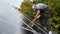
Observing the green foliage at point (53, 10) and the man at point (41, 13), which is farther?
the green foliage at point (53, 10)

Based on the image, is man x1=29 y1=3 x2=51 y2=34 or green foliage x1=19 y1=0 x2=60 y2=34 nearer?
man x1=29 y1=3 x2=51 y2=34

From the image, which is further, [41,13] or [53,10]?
[53,10]

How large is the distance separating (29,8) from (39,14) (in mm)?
26591

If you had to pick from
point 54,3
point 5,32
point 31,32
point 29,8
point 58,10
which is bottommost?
point 5,32

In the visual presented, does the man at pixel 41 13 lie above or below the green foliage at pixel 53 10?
below

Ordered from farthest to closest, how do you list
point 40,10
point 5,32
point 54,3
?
point 54,3, point 40,10, point 5,32

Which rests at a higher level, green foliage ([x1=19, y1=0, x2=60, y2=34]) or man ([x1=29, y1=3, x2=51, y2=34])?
green foliage ([x1=19, y1=0, x2=60, y2=34])

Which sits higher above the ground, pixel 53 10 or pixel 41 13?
pixel 53 10

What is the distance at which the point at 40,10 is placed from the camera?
34.8 ft

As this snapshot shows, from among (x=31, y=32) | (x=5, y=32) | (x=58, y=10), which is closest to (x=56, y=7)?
(x=58, y=10)

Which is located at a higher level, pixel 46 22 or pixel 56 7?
pixel 56 7

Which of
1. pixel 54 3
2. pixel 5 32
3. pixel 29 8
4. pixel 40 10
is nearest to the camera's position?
pixel 5 32

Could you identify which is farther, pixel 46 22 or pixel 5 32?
pixel 46 22

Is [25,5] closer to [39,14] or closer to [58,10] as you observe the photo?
[58,10]
